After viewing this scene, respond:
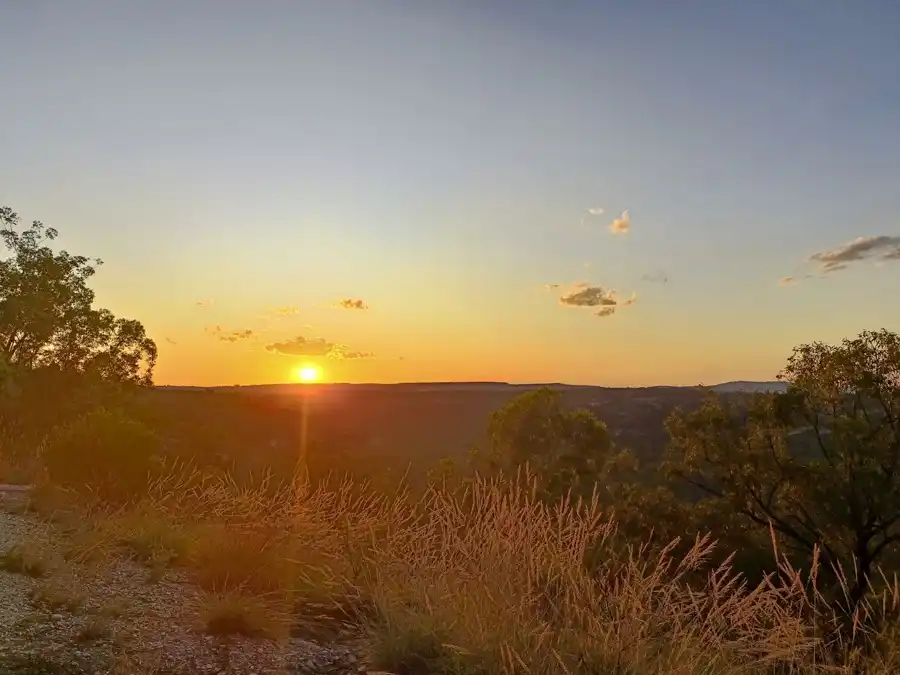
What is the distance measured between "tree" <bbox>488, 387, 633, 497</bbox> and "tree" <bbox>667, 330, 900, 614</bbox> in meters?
6.53

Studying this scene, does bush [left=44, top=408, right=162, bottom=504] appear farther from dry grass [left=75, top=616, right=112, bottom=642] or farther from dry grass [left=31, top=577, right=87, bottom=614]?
dry grass [left=75, top=616, right=112, bottom=642]

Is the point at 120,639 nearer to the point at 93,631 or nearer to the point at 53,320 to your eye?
the point at 93,631

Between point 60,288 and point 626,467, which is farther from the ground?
point 60,288

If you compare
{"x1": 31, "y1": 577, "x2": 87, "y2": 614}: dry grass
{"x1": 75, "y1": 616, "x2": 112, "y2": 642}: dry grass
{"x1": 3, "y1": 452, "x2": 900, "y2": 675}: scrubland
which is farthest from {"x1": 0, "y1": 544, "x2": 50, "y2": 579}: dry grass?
{"x1": 75, "y1": 616, "x2": 112, "y2": 642}: dry grass

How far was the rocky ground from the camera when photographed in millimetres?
4250

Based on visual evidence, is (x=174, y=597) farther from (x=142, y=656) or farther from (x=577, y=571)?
(x=577, y=571)

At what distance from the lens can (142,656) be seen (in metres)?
4.35

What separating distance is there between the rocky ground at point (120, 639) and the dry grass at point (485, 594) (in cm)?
26

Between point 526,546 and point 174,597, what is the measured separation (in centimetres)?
304

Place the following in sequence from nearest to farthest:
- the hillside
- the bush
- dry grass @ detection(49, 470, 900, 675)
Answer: dry grass @ detection(49, 470, 900, 675) → the bush → the hillside

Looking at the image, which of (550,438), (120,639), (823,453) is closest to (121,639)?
(120,639)

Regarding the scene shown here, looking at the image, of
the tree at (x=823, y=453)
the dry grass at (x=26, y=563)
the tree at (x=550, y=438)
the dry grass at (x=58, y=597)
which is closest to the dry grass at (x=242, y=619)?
the dry grass at (x=58, y=597)

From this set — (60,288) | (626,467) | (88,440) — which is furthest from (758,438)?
(60,288)

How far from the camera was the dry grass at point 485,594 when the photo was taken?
12.7 feet
